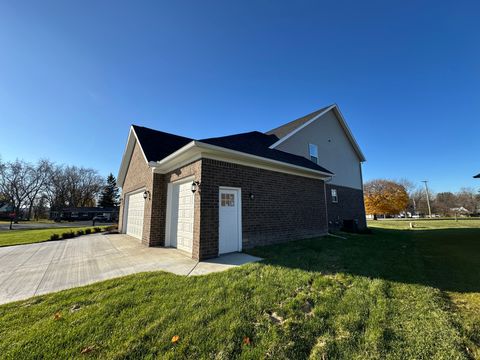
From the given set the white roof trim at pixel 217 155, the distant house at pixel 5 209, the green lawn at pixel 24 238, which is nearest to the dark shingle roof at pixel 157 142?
the white roof trim at pixel 217 155

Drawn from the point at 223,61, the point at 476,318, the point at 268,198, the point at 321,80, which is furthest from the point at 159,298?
the point at 321,80

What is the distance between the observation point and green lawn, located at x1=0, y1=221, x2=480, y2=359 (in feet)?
7.07

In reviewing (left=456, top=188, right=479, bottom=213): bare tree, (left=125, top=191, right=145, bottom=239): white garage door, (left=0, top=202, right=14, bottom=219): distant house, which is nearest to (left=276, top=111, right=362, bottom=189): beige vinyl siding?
(left=125, top=191, right=145, bottom=239): white garage door

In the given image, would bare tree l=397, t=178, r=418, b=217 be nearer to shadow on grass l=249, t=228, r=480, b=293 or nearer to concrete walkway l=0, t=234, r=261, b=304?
shadow on grass l=249, t=228, r=480, b=293

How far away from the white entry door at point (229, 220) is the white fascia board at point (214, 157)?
3.66 ft

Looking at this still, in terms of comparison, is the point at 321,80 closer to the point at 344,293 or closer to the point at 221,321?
the point at 344,293

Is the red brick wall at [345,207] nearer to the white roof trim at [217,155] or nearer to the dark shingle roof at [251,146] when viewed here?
the white roof trim at [217,155]

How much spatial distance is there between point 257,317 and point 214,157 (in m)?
4.62

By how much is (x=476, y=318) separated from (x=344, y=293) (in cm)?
162

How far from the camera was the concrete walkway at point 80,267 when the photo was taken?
406 cm

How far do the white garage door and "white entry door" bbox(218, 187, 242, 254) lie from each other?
5318 millimetres

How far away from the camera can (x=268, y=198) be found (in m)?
7.75

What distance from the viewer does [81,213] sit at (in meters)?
45.6

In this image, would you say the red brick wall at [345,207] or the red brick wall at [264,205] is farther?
the red brick wall at [345,207]
